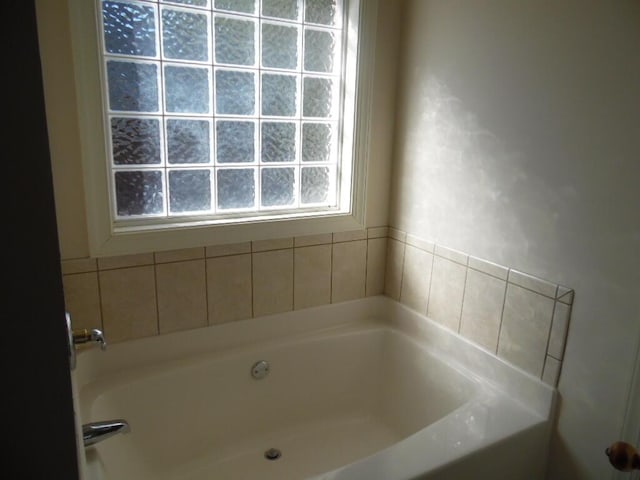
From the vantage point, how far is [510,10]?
1.61m

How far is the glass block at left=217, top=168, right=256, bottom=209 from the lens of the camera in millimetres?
1960

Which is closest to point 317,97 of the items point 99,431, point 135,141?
point 135,141

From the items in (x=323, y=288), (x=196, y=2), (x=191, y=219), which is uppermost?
(x=196, y=2)

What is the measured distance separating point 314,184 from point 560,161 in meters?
1.04

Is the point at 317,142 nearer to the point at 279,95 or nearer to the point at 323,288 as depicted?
the point at 279,95

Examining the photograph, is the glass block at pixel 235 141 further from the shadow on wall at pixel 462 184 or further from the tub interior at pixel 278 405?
the tub interior at pixel 278 405

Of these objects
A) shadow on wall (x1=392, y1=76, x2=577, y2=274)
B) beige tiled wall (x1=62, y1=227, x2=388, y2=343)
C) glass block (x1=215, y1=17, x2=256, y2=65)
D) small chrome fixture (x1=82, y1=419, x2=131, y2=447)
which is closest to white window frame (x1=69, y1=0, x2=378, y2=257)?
beige tiled wall (x1=62, y1=227, x2=388, y2=343)

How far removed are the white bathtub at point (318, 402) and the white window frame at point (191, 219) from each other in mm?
385

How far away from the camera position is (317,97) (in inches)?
83.4

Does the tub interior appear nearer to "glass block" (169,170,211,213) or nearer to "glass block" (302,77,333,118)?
"glass block" (169,170,211,213)

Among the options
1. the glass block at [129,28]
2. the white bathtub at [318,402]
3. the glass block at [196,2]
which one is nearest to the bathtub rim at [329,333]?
the white bathtub at [318,402]

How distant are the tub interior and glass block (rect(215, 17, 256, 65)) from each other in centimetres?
117

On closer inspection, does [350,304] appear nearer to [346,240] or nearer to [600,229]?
[346,240]

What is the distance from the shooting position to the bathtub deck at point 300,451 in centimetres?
190
